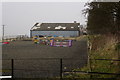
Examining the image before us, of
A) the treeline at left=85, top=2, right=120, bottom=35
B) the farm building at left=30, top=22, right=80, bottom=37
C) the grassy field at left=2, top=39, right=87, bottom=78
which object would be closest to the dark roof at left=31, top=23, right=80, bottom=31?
the farm building at left=30, top=22, right=80, bottom=37

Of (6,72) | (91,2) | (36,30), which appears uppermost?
(91,2)

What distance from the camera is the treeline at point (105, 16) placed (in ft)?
49.0

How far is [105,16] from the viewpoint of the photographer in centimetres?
1652

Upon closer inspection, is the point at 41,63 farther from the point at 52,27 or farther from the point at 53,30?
the point at 52,27

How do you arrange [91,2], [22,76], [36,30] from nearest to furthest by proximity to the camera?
1. [22,76]
2. [91,2]
3. [36,30]

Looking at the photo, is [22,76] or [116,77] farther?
[22,76]

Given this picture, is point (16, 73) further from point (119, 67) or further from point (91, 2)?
point (91, 2)

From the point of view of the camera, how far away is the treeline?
14930 millimetres

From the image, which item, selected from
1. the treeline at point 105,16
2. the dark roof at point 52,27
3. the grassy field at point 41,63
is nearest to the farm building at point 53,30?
the dark roof at point 52,27

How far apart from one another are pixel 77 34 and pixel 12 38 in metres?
15.4

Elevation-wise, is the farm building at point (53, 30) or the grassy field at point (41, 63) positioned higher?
the farm building at point (53, 30)

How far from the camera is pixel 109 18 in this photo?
16281 millimetres

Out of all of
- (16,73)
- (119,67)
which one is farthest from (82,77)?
(16,73)

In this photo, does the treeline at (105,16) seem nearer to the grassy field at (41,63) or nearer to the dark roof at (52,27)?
the grassy field at (41,63)
